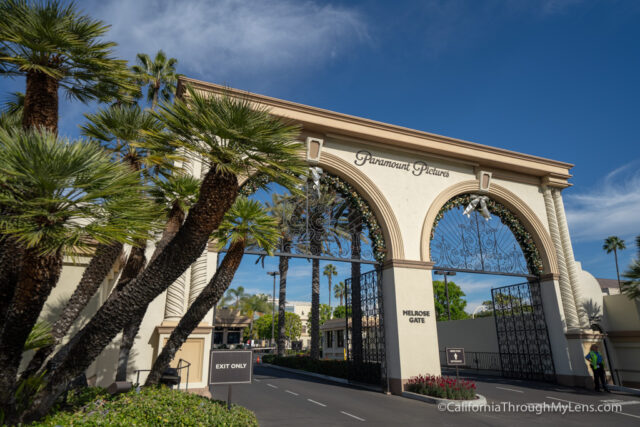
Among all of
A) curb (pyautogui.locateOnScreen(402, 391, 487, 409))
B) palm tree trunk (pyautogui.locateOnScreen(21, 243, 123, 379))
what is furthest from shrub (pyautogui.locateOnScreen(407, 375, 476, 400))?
palm tree trunk (pyautogui.locateOnScreen(21, 243, 123, 379))

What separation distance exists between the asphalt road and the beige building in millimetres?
1812

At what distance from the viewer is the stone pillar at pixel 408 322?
1350cm

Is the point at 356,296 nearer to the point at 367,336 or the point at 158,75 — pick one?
the point at 367,336

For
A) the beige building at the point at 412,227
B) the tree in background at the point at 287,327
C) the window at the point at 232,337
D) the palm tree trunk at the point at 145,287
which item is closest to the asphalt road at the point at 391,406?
the beige building at the point at 412,227

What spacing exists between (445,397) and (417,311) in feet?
10.3

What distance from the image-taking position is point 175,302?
1098cm

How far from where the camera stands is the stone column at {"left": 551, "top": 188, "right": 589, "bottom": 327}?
16797 mm

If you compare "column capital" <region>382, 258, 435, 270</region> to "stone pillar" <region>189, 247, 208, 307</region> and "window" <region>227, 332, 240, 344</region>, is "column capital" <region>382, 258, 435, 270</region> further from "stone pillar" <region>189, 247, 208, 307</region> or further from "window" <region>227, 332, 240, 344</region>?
"window" <region>227, 332, 240, 344</region>

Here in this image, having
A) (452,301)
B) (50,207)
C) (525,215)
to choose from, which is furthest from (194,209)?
(452,301)

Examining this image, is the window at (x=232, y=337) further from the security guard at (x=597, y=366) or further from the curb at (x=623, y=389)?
the security guard at (x=597, y=366)

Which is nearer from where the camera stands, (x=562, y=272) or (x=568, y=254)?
(x=562, y=272)

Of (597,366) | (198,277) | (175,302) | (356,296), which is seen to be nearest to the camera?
(175,302)

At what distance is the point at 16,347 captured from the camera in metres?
4.73

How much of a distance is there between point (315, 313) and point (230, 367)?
620 inches
